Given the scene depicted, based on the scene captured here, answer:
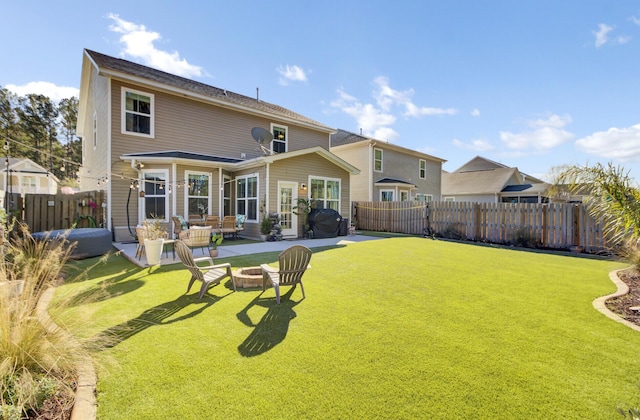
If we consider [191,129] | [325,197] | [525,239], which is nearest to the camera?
[525,239]

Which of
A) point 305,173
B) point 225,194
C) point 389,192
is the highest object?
point 305,173

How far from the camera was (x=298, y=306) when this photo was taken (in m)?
4.18

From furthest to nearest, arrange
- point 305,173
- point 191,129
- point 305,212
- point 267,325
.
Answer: point 191,129, point 305,173, point 305,212, point 267,325

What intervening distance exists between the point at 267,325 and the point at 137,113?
11.5 meters

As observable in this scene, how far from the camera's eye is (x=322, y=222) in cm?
1212

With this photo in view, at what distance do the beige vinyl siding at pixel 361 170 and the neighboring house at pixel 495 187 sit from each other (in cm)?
1302

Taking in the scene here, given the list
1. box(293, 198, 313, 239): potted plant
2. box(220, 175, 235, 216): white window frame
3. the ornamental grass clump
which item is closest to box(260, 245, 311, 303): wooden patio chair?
the ornamental grass clump

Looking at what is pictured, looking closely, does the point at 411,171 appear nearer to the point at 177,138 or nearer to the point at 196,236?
the point at 177,138

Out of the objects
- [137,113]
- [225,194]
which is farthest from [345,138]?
[137,113]

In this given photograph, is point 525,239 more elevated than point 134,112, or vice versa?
point 134,112

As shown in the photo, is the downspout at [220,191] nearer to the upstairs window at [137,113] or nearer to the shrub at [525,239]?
the upstairs window at [137,113]

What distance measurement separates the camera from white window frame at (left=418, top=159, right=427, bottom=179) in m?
23.9

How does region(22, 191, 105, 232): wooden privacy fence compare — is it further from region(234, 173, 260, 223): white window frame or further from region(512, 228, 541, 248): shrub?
region(512, 228, 541, 248): shrub

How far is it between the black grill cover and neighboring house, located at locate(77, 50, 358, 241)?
0.68 m
